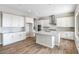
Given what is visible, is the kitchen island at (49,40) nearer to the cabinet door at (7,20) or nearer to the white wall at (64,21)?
Result: the white wall at (64,21)

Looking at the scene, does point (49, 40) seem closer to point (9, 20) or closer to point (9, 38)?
point (9, 38)

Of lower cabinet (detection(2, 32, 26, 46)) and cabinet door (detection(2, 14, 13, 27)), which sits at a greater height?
cabinet door (detection(2, 14, 13, 27))

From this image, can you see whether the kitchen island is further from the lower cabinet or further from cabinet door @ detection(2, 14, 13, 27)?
cabinet door @ detection(2, 14, 13, 27)

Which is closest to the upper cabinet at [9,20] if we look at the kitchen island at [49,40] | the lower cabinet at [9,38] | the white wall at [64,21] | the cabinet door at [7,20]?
the cabinet door at [7,20]

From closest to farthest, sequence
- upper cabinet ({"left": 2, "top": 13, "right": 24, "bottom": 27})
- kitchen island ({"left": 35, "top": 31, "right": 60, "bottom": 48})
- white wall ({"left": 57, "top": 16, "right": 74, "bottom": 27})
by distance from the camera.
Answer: white wall ({"left": 57, "top": 16, "right": 74, "bottom": 27}), kitchen island ({"left": 35, "top": 31, "right": 60, "bottom": 48}), upper cabinet ({"left": 2, "top": 13, "right": 24, "bottom": 27})

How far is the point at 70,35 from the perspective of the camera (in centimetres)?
339

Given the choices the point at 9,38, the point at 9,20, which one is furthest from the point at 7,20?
the point at 9,38

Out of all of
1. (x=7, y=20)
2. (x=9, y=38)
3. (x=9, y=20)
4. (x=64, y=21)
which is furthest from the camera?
(x=9, y=20)

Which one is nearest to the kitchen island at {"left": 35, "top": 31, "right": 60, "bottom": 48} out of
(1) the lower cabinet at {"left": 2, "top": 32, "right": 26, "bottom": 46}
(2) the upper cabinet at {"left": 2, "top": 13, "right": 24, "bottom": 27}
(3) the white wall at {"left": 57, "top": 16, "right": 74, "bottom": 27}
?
(3) the white wall at {"left": 57, "top": 16, "right": 74, "bottom": 27}

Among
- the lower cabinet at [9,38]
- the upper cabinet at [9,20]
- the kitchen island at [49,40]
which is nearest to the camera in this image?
the kitchen island at [49,40]

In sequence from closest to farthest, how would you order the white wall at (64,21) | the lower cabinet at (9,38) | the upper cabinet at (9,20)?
the white wall at (64,21)
the lower cabinet at (9,38)
the upper cabinet at (9,20)

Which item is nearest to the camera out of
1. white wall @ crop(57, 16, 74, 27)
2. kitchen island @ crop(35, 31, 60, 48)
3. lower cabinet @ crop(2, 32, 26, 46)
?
white wall @ crop(57, 16, 74, 27)

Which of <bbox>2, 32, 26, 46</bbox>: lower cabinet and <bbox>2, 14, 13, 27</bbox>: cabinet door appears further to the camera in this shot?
<bbox>2, 14, 13, 27</bbox>: cabinet door
